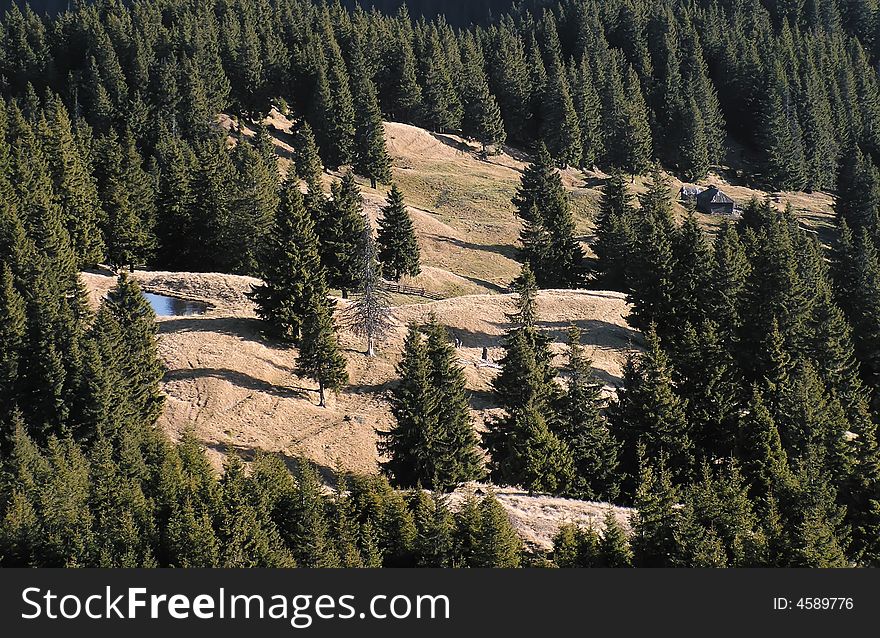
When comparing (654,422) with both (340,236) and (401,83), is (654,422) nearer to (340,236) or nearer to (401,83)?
(340,236)

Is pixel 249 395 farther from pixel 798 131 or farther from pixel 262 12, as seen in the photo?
pixel 798 131

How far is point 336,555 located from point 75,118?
10021 centimetres

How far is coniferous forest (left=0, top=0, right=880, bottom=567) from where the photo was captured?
42250mm

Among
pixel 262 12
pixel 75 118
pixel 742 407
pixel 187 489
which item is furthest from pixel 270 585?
pixel 262 12

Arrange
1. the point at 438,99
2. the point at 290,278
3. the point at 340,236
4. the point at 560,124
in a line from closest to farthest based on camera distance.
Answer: the point at 290,278 → the point at 340,236 → the point at 560,124 → the point at 438,99

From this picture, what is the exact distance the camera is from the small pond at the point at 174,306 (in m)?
74.6

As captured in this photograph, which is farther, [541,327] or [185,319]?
[541,327]

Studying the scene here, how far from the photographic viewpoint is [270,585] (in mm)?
28453

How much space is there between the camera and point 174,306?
76.4m

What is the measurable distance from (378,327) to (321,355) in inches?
398

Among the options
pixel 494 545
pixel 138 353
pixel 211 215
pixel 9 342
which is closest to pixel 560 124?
pixel 211 215

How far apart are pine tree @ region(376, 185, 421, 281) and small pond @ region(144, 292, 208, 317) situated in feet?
74.2

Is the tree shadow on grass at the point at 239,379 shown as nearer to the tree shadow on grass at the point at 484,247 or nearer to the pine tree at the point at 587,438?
the pine tree at the point at 587,438

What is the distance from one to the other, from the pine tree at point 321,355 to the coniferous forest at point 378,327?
0.22m
